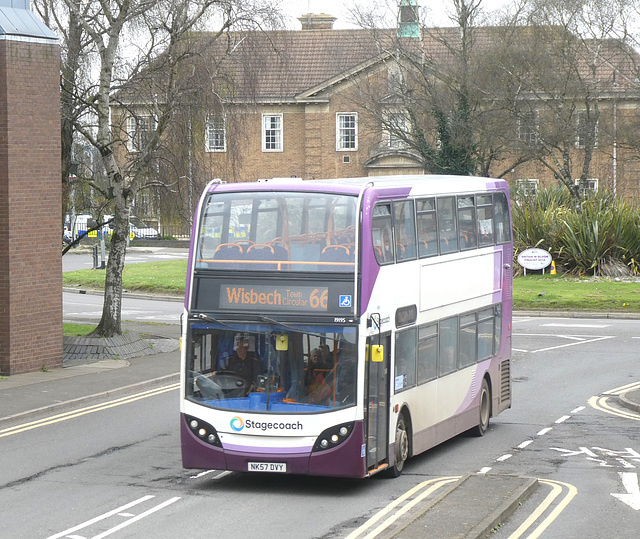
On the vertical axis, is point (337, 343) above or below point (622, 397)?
above

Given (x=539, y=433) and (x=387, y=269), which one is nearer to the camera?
(x=387, y=269)

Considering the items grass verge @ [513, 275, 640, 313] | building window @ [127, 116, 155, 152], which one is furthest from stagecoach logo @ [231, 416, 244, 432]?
grass verge @ [513, 275, 640, 313]

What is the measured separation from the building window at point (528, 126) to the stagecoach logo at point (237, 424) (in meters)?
38.1

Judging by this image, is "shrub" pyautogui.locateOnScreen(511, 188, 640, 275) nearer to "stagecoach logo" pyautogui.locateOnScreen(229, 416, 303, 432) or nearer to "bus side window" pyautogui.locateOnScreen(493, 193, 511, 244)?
"bus side window" pyautogui.locateOnScreen(493, 193, 511, 244)

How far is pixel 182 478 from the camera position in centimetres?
1299

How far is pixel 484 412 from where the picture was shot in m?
16.9

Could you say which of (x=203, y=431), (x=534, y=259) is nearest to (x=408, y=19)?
(x=534, y=259)

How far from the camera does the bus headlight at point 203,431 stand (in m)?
12.1

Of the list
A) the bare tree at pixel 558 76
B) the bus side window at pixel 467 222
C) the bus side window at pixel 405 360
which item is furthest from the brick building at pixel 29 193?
the bare tree at pixel 558 76

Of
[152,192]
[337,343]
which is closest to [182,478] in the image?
[337,343]

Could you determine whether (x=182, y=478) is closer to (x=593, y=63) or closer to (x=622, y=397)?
(x=622, y=397)

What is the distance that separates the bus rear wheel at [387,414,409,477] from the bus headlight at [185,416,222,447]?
226 cm

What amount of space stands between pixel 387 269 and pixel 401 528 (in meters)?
3.57

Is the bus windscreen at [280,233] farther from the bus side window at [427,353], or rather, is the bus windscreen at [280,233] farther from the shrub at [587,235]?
the shrub at [587,235]
